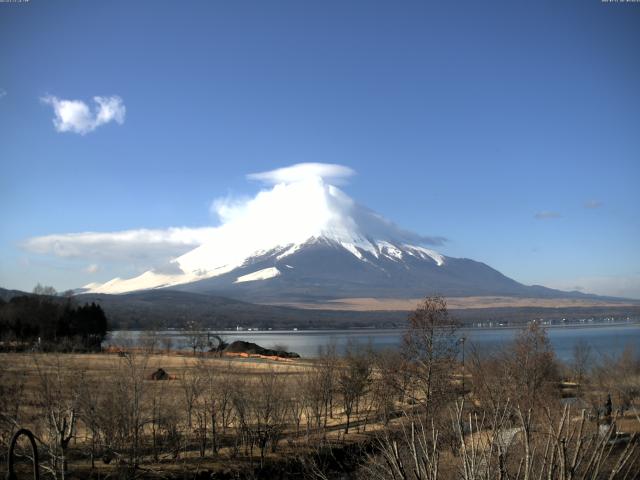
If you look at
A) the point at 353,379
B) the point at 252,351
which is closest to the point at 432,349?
the point at 353,379

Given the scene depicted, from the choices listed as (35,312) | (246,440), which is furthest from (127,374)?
(35,312)

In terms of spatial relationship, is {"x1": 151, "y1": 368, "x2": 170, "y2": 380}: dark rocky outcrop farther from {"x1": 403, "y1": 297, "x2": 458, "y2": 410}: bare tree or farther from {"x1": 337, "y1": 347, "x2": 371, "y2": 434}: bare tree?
{"x1": 403, "y1": 297, "x2": 458, "y2": 410}: bare tree

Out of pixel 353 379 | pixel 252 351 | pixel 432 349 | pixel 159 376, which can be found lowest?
pixel 252 351

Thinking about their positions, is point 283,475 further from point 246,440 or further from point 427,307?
point 427,307

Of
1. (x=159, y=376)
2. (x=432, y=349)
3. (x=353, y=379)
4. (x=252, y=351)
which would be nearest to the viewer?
(x=432, y=349)

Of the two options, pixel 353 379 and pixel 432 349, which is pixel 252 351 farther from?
pixel 432 349

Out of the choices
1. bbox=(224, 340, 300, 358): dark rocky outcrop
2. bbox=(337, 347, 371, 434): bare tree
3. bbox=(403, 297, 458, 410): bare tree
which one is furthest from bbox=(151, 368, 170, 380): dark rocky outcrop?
bbox=(224, 340, 300, 358): dark rocky outcrop

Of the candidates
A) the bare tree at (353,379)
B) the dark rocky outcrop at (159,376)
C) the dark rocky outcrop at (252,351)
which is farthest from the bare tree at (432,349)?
the dark rocky outcrop at (252,351)

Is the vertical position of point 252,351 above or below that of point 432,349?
below

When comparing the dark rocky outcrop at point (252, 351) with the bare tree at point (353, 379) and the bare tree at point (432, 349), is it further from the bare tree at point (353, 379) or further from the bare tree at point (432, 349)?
the bare tree at point (432, 349)

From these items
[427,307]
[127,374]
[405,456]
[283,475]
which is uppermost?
[427,307]

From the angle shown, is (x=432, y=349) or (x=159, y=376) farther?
(x=159, y=376)

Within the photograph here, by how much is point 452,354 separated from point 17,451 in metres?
24.0

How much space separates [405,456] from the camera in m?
23.0
